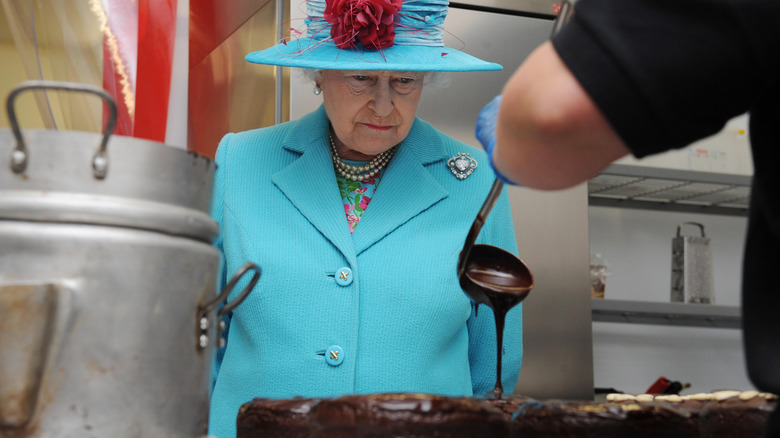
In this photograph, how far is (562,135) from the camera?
0.63 m

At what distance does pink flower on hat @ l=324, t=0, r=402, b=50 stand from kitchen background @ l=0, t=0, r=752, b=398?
41cm

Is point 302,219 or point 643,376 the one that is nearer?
point 302,219

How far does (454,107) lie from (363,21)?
1.02 m

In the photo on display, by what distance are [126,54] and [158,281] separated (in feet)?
5.89

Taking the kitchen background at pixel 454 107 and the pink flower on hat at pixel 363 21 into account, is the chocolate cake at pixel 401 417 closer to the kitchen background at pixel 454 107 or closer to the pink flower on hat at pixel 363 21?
the pink flower on hat at pixel 363 21

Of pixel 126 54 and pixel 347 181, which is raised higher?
pixel 126 54

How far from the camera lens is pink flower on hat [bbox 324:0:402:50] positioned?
150cm

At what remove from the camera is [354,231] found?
62.9 inches

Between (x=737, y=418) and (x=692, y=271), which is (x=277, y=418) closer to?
(x=737, y=418)

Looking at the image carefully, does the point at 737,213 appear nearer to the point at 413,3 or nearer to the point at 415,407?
the point at 413,3

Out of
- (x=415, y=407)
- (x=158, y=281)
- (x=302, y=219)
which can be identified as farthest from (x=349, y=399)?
(x=302, y=219)

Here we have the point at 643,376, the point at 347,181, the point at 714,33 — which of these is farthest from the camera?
the point at 643,376

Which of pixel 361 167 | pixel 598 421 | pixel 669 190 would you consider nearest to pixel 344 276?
pixel 361 167

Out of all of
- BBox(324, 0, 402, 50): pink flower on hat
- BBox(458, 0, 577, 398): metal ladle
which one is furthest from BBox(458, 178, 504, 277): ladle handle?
BBox(324, 0, 402, 50): pink flower on hat
